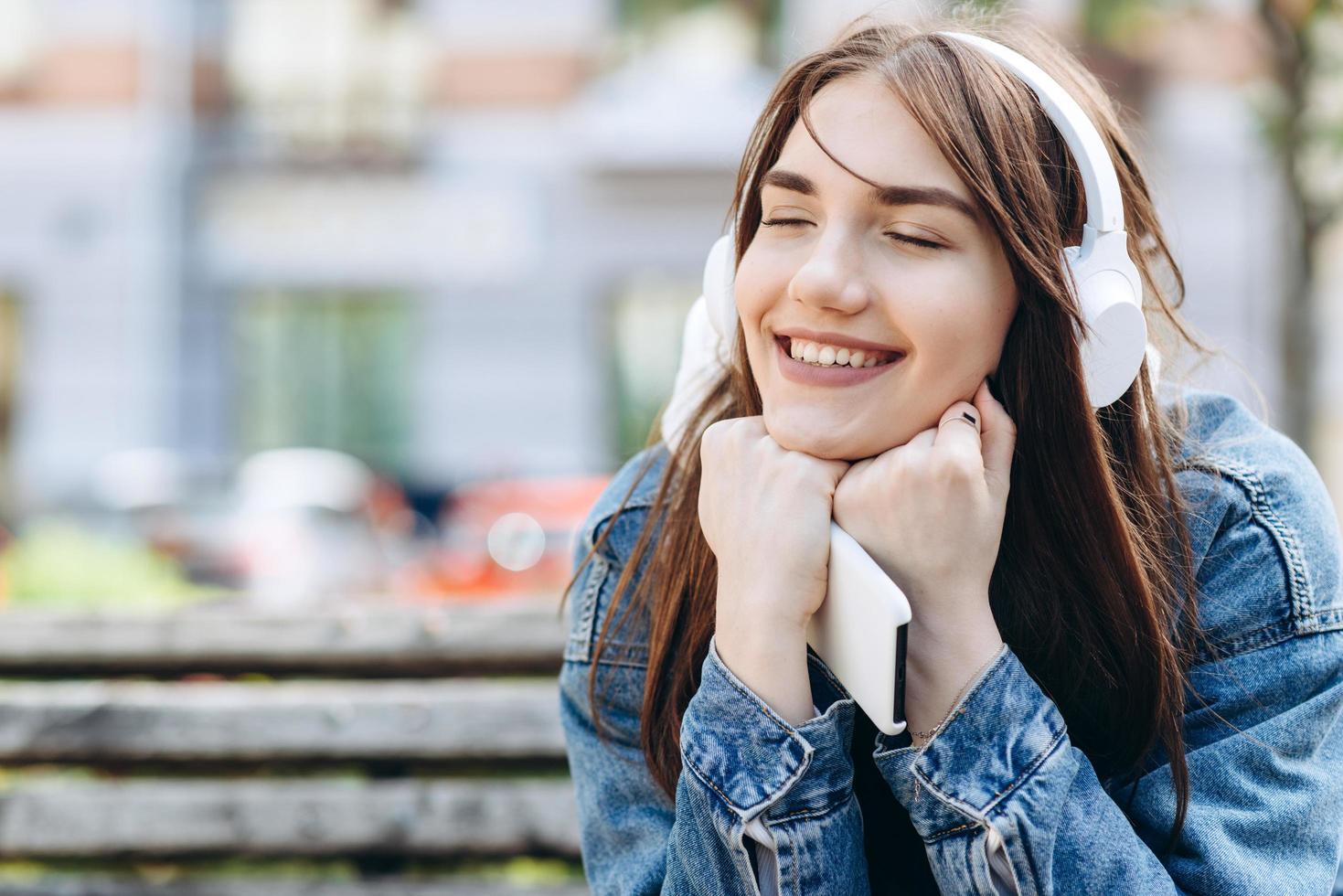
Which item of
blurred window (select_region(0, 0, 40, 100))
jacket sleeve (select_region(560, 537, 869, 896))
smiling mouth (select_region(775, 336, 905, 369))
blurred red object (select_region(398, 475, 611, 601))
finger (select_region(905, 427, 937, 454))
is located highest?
smiling mouth (select_region(775, 336, 905, 369))

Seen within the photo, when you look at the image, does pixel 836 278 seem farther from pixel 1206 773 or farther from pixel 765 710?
pixel 1206 773

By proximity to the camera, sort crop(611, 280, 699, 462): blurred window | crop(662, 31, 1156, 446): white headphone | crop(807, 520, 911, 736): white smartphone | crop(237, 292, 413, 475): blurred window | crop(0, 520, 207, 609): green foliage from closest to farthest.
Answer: crop(807, 520, 911, 736): white smartphone → crop(662, 31, 1156, 446): white headphone → crop(0, 520, 207, 609): green foliage → crop(611, 280, 699, 462): blurred window → crop(237, 292, 413, 475): blurred window

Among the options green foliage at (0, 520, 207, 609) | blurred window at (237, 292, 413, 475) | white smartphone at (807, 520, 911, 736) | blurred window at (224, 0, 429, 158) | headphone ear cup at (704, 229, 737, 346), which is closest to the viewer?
white smartphone at (807, 520, 911, 736)

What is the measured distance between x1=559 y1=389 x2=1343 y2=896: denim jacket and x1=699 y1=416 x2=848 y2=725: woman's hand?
0.10 feet

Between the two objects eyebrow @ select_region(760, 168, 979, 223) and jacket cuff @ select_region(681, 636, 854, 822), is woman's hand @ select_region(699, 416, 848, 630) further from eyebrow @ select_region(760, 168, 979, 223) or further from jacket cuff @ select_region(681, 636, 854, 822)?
eyebrow @ select_region(760, 168, 979, 223)

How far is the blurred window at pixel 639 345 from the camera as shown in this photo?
493 inches

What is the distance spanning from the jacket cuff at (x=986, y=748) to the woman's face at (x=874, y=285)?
0.27m

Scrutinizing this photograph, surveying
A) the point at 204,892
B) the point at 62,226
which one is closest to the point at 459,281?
the point at 62,226

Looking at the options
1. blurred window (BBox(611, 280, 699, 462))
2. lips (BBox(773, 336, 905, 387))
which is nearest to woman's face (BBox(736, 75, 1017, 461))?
lips (BBox(773, 336, 905, 387))

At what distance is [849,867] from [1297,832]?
0.46m

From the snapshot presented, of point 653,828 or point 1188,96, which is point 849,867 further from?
point 1188,96

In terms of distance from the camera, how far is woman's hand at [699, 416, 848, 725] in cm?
125

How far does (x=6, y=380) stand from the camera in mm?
12930

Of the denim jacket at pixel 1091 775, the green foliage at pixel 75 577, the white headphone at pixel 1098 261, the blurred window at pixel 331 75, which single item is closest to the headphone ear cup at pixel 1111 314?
the white headphone at pixel 1098 261
